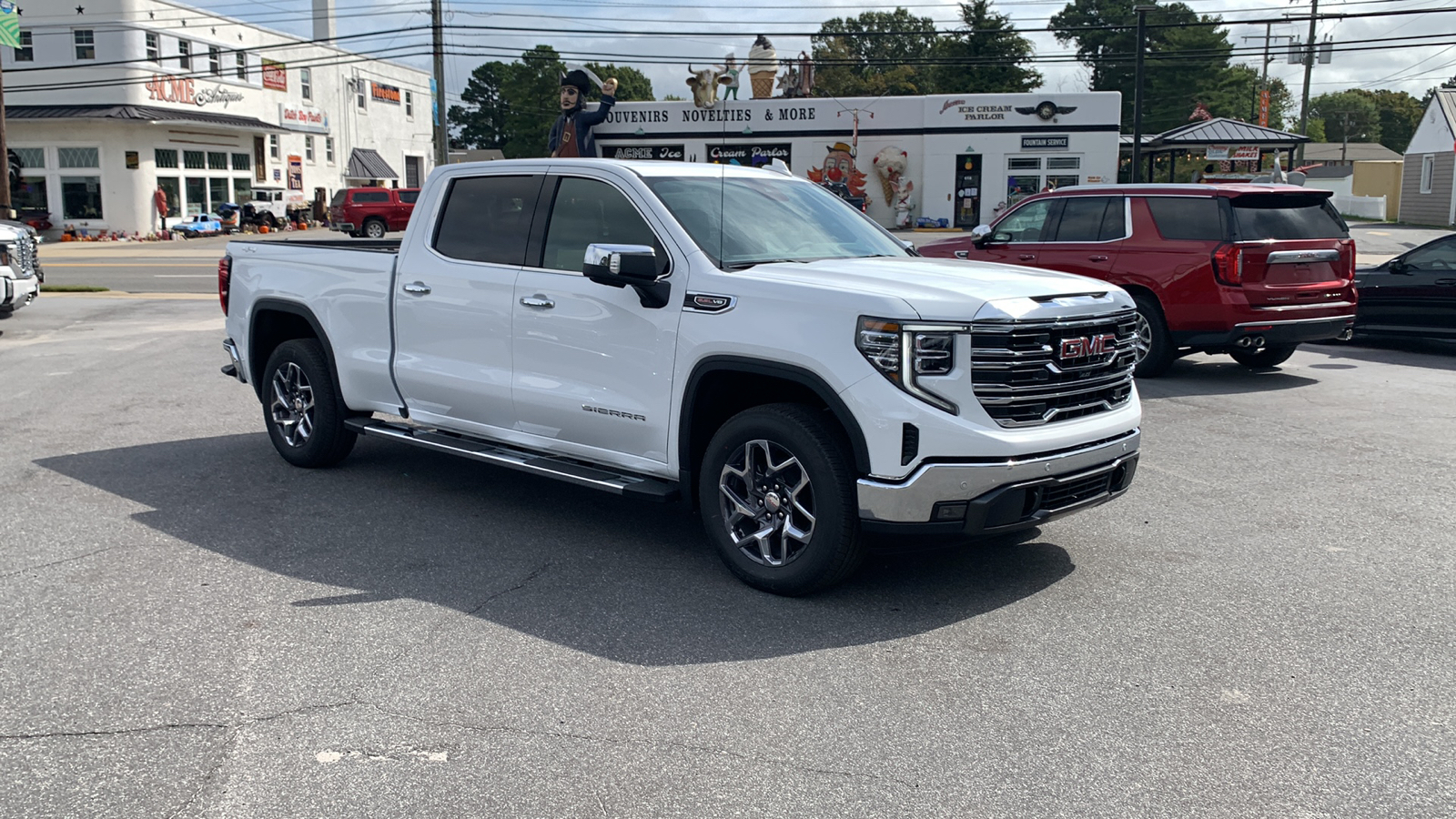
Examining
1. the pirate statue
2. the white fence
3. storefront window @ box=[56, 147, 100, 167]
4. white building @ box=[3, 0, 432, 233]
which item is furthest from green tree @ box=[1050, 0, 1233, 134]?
storefront window @ box=[56, 147, 100, 167]

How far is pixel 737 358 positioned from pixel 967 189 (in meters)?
41.0

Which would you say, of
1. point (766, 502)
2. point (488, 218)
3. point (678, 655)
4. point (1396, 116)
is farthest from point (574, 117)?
point (1396, 116)

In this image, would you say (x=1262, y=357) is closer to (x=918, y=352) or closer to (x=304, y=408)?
(x=918, y=352)

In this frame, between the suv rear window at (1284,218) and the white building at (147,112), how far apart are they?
41021mm

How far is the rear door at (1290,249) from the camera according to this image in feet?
35.8

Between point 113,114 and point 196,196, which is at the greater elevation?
point 113,114

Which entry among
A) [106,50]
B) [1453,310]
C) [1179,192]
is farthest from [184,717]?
[106,50]

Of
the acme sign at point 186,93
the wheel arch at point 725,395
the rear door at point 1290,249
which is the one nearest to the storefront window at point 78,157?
the acme sign at point 186,93

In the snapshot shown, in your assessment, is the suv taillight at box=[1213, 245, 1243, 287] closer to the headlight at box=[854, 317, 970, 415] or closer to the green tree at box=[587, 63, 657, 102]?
the headlight at box=[854, 317, 970, 415]

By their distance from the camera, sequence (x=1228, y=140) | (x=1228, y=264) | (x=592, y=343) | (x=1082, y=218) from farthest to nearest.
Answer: (x=1228, y=140) < (x=1082, y=218) < (x=1228, y=264) < (x=592, y=343)

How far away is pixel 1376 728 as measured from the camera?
4082 mm

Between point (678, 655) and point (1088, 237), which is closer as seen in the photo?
point (678, 655)

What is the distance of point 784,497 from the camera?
537 cm

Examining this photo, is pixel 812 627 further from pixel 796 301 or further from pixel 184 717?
pixel 184 717
